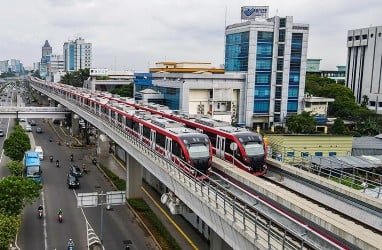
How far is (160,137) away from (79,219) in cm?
945

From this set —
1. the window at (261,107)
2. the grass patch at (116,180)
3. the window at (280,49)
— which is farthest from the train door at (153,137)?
the window at (280,49)

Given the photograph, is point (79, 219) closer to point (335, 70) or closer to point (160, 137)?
point (160, 137)

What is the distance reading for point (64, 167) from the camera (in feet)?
152

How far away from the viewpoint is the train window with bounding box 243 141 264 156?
2330 cm

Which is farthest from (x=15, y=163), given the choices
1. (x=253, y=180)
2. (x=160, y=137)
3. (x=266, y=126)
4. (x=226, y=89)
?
(x=266, y=126)

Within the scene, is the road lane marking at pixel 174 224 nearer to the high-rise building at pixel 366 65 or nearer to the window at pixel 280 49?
the window at pixel 280 49

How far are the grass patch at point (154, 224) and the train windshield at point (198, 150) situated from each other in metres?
6.78

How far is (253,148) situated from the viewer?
23.5 metres

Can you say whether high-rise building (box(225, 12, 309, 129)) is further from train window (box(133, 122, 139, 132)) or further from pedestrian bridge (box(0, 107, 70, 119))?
train window (box(133, 122, 139, 132))

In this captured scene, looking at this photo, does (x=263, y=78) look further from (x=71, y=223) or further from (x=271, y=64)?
(x=71, y=223)

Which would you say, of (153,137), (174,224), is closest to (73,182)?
(174,224)

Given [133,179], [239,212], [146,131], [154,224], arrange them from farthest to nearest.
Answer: [133,179]
[146,131]
[154,224]
[239,212]

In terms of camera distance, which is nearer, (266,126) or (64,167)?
(64,167)

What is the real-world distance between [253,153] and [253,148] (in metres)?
0.35
